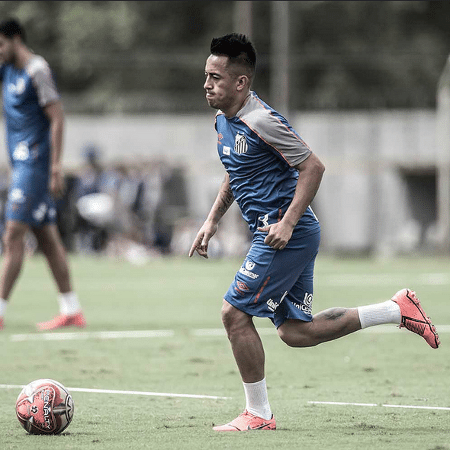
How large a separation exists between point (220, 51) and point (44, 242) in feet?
15.2

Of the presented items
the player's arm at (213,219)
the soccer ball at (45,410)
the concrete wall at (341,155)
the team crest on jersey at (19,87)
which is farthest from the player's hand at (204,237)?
the concrete wall at (341,155)

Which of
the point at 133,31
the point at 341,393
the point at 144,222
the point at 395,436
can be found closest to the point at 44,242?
the point at 341,393

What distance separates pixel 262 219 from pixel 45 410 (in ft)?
5.01

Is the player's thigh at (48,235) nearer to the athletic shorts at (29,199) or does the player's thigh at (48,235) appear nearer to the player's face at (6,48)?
the athletic shorts at (29,199)

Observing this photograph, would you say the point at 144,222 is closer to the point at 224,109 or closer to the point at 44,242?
the point at 44,242

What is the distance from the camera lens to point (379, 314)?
243 inches

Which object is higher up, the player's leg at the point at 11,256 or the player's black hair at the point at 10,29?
the player's black hair at the point at 10,29

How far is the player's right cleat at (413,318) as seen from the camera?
6.27 m

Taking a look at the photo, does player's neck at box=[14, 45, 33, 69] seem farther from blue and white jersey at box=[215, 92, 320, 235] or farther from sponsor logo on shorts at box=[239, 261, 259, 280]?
sponsor logo on shorts at box=[239, 261, 259, 280]

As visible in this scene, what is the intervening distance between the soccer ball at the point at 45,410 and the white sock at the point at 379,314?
Result: 1.73 m

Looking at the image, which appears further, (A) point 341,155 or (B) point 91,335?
(A) point 341,155

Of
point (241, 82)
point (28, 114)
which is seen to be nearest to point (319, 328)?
point (241, 82)

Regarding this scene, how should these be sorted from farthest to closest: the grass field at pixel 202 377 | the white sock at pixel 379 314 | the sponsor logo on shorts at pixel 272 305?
the white sock at pixel 379 314
the sponsor logo on shorts at pixel 272 305
the grass field at pixel 202 377

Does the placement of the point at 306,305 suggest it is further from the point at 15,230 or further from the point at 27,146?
the point at 27,146
